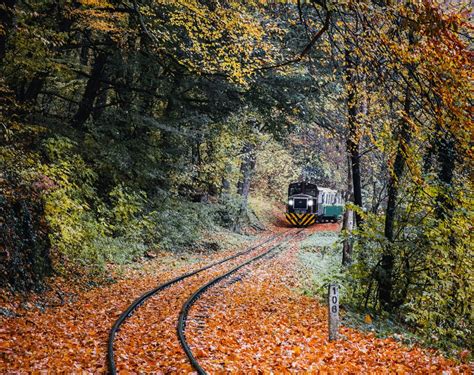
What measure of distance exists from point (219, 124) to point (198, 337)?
1303 cm

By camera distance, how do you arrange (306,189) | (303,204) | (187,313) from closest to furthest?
(187,313) → (303,204) → (306,189)

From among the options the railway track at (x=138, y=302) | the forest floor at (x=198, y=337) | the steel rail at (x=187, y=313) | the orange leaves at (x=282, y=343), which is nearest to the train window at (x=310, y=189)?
the railway track at (x=138, y=302)

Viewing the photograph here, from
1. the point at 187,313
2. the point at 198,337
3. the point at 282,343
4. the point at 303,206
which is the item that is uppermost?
the point at 303,206

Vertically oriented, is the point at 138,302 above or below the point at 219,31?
below

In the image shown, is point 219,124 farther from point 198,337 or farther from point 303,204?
point 303,204

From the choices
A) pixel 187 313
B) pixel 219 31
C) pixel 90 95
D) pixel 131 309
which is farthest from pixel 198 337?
pixel 90 95

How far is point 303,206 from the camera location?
122ft

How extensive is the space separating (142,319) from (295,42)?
1258 centimetres

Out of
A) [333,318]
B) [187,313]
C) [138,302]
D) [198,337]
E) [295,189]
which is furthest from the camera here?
[295,189]

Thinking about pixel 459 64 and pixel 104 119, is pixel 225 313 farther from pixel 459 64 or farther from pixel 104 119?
pixel 104 119

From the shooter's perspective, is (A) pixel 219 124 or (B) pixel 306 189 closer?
(A) pixel 219 124

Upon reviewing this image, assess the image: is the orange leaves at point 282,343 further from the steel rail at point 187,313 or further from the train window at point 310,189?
the train window at point 310,189

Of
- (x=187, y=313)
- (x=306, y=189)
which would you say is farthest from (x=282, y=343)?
(x=306, y=189)

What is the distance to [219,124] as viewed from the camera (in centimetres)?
1961
